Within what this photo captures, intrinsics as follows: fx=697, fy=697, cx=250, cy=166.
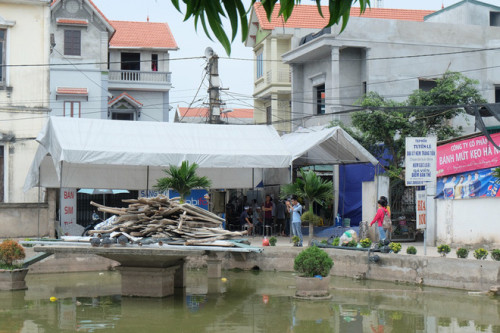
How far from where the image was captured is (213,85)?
2852cm

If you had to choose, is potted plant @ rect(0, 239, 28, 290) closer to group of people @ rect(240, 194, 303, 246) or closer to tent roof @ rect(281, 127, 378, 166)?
tent roof @ rect(281, 127, 378, 166)

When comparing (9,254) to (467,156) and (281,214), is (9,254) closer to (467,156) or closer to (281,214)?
(467,156)

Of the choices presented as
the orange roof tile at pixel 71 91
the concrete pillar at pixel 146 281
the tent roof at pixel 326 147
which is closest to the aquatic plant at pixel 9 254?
the concrete pillar at pixel 146 281

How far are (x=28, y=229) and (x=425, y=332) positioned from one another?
45.9ft

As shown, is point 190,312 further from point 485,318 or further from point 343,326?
point 485,318

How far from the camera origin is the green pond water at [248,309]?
10930 mm

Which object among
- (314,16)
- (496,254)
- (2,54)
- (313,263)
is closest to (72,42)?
(2,54)

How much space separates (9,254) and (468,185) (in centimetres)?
1205

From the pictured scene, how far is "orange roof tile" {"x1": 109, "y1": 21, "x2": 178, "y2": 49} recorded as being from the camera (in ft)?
134

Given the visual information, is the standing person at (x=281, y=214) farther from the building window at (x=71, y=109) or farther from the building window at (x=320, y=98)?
Result: the building window at (x=71, y=109)

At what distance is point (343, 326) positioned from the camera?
35.8 ft

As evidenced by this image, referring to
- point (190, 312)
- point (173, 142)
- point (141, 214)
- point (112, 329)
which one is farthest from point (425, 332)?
point (173, 142)

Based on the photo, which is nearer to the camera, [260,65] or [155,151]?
[155,151]

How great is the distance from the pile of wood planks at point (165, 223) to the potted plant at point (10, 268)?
2303 millimetres
